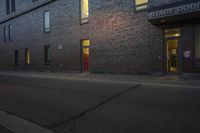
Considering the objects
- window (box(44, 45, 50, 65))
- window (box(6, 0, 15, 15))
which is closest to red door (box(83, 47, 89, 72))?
window (box(44, 45, 50, 65))

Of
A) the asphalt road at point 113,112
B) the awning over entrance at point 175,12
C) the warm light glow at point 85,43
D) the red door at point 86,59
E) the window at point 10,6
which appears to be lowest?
the asphalt road at point 113,112

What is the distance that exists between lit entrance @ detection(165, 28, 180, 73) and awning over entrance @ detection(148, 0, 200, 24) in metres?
0.92

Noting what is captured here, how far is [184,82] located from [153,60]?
368 centimetres

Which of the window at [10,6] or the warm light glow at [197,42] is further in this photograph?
the window at [10,6]

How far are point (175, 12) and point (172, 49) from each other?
276 cm

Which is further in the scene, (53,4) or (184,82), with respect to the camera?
(53,4)

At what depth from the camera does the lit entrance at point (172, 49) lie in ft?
46.5

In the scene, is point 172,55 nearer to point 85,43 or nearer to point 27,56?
point 85,43

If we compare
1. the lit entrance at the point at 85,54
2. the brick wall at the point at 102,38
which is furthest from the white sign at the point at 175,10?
the lit entrance at the point at 85,54

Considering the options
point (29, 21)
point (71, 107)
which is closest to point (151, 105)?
point (71, 107)

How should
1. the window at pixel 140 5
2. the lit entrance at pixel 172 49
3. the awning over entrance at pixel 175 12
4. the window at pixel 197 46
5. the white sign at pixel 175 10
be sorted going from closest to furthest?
the white sign at pixel 175 10 < the awning over entrance at pixel 175 12 < the window at pixel 197 46 < the lit entrance at pixel 172 49 < the window at pixel 140 5

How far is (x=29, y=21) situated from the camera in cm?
2752

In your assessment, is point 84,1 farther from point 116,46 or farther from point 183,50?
point 183,50

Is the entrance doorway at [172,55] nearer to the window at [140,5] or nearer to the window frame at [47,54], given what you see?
the window at [140,5]
